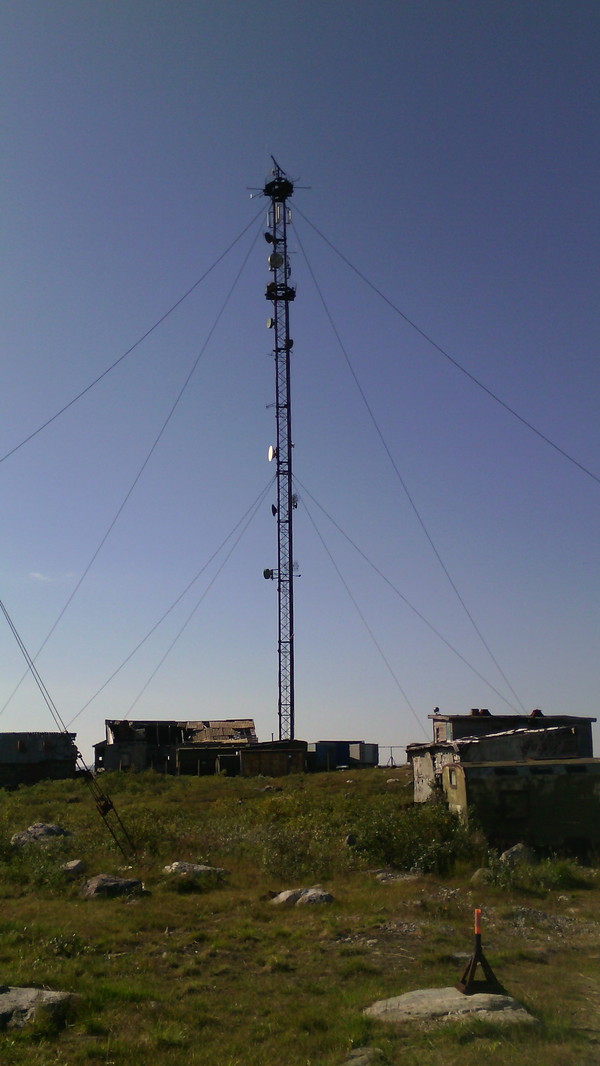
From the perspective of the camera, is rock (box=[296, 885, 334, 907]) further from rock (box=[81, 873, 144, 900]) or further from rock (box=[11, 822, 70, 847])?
→ rock (box=[11, 822, 70, 847])

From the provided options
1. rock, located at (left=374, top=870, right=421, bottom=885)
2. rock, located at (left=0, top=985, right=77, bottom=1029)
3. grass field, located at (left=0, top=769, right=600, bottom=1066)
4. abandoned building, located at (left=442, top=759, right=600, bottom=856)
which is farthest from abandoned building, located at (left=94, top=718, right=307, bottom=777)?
rock, located at (left=0, top=985, right=77, bottom=1029)

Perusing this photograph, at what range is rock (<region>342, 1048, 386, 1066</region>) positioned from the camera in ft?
21.9

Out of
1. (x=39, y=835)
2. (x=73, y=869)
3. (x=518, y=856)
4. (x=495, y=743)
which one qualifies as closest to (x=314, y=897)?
(x=518, y=856)

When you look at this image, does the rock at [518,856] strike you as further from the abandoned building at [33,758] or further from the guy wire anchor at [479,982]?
the abandoned building at [33,758]

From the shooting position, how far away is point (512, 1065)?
249 inches

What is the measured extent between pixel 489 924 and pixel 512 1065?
5.20m

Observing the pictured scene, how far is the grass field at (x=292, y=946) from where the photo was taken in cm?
711

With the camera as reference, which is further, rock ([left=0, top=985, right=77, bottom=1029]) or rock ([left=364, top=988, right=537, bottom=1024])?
rock ([left=0, top=985, right=77, bottom=1029])

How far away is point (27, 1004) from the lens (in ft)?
26.5

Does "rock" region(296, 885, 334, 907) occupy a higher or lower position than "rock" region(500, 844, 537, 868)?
lower

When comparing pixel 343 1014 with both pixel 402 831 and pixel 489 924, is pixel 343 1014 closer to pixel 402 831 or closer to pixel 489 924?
pixel 489 924

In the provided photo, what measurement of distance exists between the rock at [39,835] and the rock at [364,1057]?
40.6 ft

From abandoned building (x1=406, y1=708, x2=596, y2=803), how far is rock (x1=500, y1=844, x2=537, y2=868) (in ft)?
12.0

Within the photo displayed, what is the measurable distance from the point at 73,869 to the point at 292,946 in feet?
20.2
